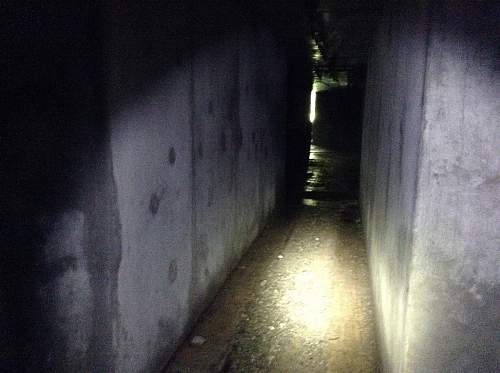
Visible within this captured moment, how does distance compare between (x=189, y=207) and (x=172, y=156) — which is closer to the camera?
(x=172, y=156)

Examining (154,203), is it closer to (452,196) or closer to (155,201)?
(155,201)

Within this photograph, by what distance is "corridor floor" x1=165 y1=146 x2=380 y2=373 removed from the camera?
10.2ft

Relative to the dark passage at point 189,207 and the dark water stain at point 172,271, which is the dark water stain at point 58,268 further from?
the dark water stain at point 172,271

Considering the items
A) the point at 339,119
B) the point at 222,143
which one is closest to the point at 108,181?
the point at 222,143

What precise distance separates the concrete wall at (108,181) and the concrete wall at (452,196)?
1.53 meters

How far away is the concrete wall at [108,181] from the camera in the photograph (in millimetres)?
1752

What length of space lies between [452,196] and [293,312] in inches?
88.1

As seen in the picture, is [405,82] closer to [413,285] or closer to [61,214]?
[413,285]

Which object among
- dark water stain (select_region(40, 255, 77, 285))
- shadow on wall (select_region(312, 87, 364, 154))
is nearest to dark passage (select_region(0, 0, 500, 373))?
dark water stain (select_region(40, 255, 77, 285))

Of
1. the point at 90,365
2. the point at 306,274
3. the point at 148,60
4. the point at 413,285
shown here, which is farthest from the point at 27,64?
the point at 306,274

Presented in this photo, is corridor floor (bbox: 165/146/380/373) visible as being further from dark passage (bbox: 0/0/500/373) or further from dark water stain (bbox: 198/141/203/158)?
dark water stain (bbox: 198/141/203/158)

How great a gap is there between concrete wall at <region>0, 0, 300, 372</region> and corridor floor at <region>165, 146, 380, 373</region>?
12.7 inches

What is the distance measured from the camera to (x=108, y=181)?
215 cm

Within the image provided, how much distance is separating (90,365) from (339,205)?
619 cm
